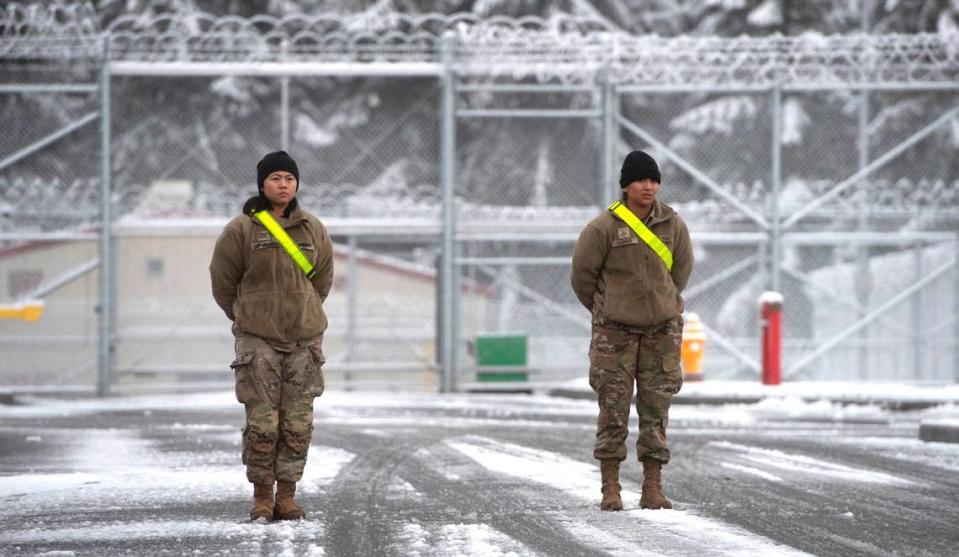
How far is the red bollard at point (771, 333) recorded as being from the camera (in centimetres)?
1777

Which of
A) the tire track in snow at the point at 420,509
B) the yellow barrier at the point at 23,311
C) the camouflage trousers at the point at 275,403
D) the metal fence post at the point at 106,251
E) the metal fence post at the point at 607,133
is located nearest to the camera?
the tire track in snow at the point at 420,509

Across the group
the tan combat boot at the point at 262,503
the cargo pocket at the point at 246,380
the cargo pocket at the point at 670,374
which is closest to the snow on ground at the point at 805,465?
the cargo pocket at the point at 670,374

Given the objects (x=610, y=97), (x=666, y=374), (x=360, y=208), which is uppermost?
(x=610, y=97)

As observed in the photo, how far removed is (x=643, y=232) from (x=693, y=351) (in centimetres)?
979

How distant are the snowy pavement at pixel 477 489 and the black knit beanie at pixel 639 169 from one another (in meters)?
1.75

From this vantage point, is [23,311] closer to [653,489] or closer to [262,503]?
[262,503]

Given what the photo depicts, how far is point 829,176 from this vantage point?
25.4m

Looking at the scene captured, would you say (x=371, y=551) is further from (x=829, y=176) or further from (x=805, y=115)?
(x=805, y=115)

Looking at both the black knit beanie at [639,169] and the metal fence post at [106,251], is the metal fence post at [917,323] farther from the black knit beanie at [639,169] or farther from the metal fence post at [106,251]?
the black knit beanie at [639,169]

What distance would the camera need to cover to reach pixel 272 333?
8219 millimetres

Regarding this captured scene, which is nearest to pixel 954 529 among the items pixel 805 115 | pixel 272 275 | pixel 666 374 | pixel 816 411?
pixel 666 374

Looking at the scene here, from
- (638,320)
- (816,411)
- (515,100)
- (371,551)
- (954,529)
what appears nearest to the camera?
(371,551)

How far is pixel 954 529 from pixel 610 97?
41.0ft

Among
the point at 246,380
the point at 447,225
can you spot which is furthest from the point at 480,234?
the point at 246,380
